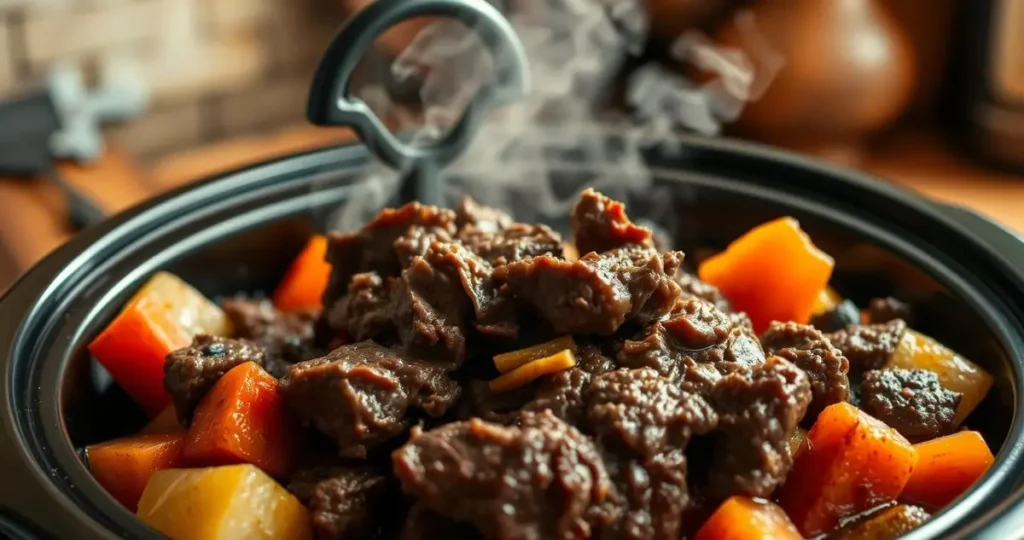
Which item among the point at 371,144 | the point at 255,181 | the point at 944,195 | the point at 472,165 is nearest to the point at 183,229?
the point at 255,181

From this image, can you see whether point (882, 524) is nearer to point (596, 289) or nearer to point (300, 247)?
point (596, 289)

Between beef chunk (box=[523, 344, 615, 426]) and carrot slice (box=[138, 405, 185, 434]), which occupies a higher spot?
beef chunk (box=[523, 344, 615, 426])

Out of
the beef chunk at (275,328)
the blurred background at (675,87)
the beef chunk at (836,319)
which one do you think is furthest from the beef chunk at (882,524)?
the blurred background at (675,87)

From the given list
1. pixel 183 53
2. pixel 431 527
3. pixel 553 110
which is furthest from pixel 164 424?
pixel 183 53

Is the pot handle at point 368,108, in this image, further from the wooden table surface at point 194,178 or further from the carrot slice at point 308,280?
the wooden table surface at point 194,178

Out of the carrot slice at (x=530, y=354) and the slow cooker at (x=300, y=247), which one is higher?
the carrot slice at (x=530, y=354)

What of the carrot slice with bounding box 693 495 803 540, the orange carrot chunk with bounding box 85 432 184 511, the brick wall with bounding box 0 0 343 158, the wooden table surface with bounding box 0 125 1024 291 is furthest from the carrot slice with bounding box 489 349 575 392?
the brick wall with bounding box 0 0 343 158

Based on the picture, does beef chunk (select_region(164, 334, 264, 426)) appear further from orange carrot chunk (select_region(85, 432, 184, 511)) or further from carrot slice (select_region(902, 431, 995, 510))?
carrot slice (select_region(902, 431, 995, 510))
